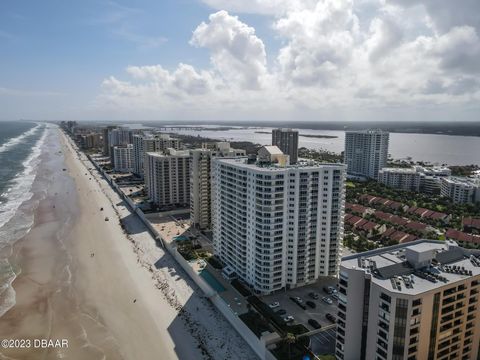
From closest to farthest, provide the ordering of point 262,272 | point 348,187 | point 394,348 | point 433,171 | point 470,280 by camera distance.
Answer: point 394,348, point 470,280, point 262,272, point 348,187, point 433,171

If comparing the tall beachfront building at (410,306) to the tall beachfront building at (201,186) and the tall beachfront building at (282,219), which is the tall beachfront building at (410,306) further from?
the tall beachfront building at (201,186)

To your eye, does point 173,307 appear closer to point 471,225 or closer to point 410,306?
point 410,306

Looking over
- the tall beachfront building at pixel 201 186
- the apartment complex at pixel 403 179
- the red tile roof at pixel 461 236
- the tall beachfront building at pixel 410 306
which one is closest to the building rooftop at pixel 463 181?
the apartment complex at pixel 403 179

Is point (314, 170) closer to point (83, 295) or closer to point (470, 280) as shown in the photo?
point (470, 280)

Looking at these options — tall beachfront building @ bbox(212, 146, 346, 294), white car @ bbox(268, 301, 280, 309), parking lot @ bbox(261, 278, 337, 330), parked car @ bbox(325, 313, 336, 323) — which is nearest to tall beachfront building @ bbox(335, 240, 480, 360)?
parked car @ bbox(325, 313, 336, 323)

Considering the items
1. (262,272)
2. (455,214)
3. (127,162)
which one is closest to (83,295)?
(262,272)

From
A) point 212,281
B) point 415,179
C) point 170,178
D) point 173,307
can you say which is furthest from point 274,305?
A: point 415,179

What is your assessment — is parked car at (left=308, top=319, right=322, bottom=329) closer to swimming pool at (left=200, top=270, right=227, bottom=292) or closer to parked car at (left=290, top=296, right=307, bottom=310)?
parked car at (left=290, top=296, right=307, bottom=310)
